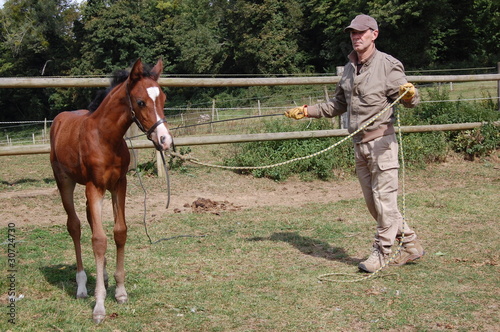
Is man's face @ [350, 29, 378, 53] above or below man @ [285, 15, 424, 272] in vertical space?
above

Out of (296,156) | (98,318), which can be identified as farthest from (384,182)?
(296,156)

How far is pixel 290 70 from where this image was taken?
44094mm

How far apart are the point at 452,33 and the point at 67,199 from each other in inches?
1638

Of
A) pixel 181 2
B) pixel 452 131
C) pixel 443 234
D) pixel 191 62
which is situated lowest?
pixel 443 234

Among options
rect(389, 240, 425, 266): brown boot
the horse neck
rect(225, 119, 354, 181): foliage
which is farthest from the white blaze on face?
rect(225, 119, 354, 181): foliage

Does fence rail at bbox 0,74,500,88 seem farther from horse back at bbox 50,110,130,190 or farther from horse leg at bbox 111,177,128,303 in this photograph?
Answer: horse leg at bbox 111,177,128,303

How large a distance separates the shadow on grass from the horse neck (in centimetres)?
249

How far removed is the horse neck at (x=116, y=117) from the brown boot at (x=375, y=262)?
8.20 feet

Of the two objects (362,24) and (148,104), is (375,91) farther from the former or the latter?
(148,104)

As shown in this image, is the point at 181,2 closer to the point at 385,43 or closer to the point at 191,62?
the point at 191,62

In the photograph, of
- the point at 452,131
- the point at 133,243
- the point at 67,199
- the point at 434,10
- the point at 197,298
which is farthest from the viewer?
the point at 434,10

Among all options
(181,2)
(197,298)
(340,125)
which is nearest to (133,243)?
(197,298)

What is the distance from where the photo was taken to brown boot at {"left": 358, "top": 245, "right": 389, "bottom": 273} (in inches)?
192

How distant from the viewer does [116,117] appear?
Answer: 4215 millimetres
